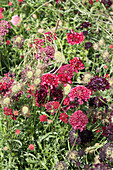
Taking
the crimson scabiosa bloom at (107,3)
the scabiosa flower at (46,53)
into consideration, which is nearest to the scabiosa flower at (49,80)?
the scabiosa flower at (46,53)

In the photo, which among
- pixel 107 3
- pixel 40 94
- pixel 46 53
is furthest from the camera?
pixel 107 3

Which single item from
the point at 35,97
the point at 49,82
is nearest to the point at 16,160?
the point at 35,97

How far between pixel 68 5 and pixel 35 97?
191 centimetres

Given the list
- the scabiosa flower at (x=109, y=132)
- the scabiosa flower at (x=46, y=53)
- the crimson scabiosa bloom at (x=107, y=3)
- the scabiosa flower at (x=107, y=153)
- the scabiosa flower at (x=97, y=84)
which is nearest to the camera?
the scabiosa flower at (x=107, y=153)

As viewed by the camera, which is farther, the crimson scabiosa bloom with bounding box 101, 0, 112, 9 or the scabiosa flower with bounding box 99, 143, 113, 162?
the crimson scabiosa bloom with bounding box 101, 0, 112, 9

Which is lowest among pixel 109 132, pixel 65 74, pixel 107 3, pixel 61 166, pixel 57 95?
pixel 61 166

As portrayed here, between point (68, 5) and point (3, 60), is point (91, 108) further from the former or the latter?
point (68, 5)

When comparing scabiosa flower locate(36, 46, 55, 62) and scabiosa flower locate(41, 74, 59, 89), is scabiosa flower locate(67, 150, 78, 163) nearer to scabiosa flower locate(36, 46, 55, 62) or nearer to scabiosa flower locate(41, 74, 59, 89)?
scabiosa flower locate(41, 74, 59, 89)

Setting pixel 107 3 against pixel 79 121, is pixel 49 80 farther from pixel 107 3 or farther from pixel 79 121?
pixel 107 3

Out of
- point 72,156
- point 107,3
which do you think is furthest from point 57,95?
→ point 107,3

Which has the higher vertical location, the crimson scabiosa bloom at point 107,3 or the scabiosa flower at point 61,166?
the crimson scabiosa bloom at point 107,3

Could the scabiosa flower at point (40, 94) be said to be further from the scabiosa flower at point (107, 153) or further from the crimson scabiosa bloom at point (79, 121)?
the scabiosa flower at point (107, 153)

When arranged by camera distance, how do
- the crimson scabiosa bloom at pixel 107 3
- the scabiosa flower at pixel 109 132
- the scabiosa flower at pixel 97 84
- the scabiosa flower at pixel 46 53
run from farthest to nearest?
the crimson scabiosa bloom at pixel 107 3 → the scabiosa flower at pixel 46 53 → the scabiosa flower at pixel 97 84 → the scabiosa flower at pixel 109 132

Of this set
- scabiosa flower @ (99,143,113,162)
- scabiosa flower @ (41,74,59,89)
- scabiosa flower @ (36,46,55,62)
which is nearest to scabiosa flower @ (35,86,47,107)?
scabiosa flower @ (41,74,59,89)
